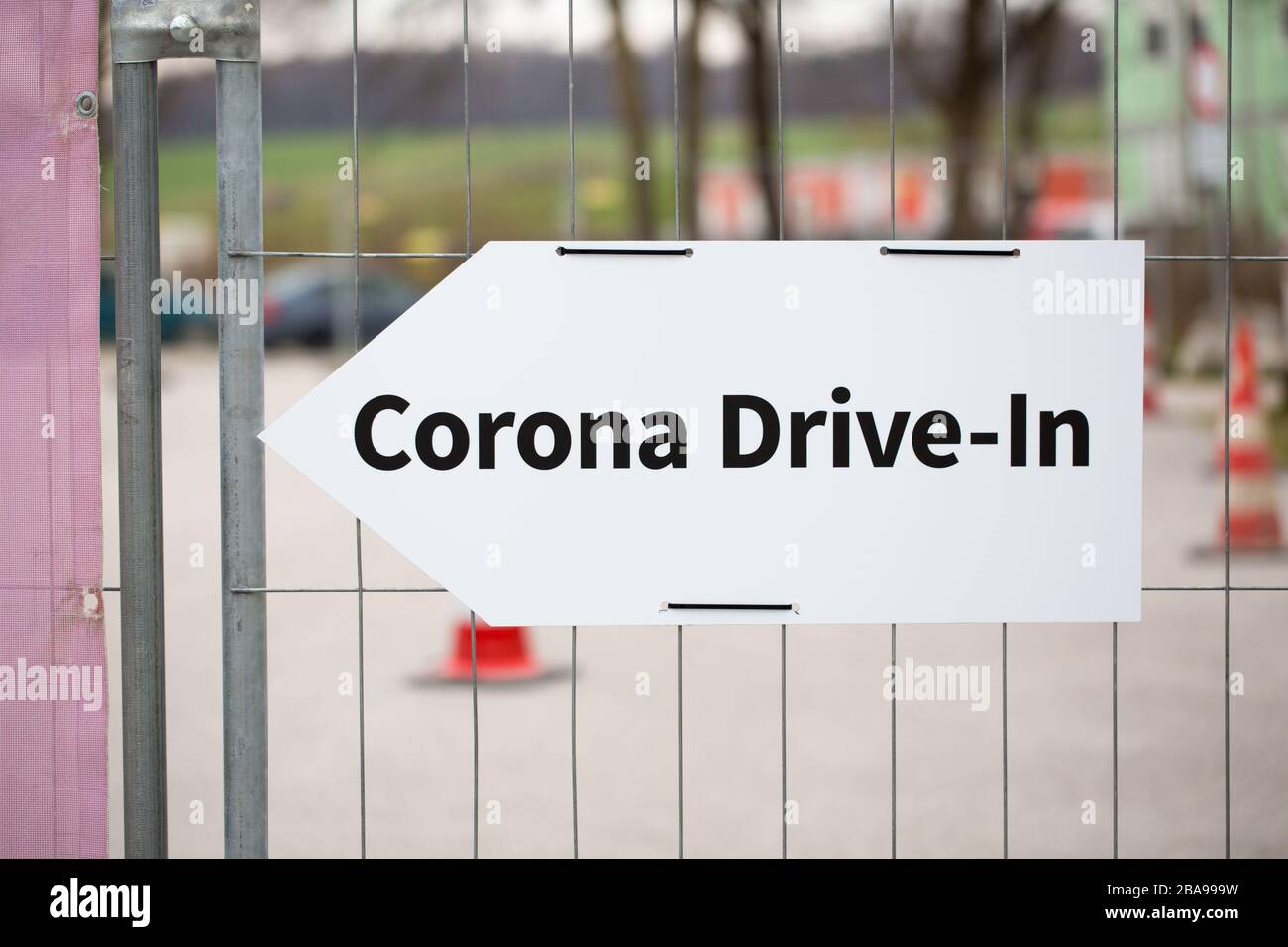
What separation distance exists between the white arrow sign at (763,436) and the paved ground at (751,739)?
58.4 inches

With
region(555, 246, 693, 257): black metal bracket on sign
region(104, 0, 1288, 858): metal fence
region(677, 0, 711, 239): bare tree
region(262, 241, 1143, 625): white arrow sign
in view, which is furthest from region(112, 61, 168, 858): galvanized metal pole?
region(677, 0, 711, 239): bare tree

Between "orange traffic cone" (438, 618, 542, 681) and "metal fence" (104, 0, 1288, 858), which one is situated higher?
"metal fence" (104, 0, 1288, 858)

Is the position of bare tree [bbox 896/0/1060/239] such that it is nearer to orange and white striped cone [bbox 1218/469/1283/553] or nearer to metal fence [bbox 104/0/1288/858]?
orange and white striped cone [bbox 1218/469/1283/553]

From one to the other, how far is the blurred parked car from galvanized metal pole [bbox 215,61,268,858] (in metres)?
27.9

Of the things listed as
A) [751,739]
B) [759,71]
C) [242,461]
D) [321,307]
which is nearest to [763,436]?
[242,461]

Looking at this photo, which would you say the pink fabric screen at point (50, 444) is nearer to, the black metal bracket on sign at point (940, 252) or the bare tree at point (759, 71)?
the black metal bracket on sign at point (940, 252)

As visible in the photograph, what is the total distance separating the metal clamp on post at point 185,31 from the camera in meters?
2.75

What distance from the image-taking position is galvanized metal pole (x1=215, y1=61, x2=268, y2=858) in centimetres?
275

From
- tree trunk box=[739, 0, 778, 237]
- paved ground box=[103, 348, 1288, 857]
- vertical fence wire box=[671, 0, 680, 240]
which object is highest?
tree trunk box=[739, 0, 778, 237]

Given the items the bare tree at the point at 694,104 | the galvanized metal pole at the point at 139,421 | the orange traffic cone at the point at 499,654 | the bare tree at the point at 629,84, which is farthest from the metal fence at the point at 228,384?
the bare tree at the point at 629,84

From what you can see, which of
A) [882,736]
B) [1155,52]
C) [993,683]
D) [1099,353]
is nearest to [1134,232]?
[1155,52]

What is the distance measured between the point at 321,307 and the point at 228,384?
2944cm

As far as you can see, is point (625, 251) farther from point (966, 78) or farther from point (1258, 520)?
point (966, 78)
